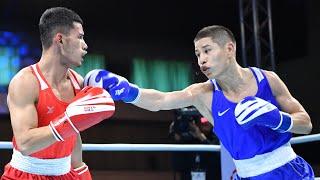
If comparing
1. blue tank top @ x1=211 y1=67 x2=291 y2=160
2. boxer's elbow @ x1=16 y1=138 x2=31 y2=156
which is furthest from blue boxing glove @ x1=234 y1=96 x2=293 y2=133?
boxer's elbow @ x1=16 y1=138 x2=31 y2=156

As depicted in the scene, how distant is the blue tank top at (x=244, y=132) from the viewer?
7.35ft

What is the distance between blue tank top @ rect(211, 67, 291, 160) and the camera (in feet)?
7.35

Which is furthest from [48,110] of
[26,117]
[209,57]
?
[209,57]

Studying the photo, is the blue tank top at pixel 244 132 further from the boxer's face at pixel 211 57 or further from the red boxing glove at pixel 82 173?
the red boxing glove at pixel 82 173

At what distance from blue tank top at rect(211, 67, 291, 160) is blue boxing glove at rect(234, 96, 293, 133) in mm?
145

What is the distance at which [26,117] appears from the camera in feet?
6.25

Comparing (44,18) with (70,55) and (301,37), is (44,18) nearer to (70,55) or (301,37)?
(70,55)

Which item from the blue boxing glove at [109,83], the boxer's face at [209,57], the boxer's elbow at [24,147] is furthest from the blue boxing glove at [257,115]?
the boxer's elbow at [24,147]

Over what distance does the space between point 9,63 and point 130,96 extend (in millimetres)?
4436

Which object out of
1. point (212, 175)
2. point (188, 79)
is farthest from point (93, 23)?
point (212, 175)

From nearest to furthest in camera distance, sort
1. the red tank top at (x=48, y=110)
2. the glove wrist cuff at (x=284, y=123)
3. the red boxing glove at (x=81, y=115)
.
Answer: the red boxing glove at (x=81, y=115) < the red tank top at (x=48, y=110) < the glove wrist cuff at (x=284, y=123)

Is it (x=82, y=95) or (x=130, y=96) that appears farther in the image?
(x=130, y=96)

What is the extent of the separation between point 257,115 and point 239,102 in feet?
0.49

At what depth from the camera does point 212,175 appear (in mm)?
5695
